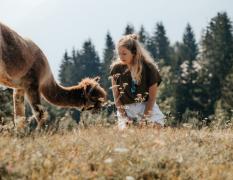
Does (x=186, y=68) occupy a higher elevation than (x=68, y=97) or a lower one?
higher

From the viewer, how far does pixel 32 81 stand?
37.5ft

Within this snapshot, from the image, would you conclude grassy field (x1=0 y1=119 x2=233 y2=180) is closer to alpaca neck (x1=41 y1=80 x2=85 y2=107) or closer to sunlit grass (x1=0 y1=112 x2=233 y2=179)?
sunlit grass (x1=0 y1=112 x2=233 y2=179)

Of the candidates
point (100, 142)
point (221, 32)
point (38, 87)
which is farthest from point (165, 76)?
point (100, 142)

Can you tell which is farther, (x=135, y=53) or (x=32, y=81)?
(x=32, y=81)

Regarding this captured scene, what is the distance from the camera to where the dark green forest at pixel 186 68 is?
7556 cm

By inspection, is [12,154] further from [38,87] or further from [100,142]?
[38,87]

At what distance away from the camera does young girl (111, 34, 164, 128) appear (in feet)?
29.8

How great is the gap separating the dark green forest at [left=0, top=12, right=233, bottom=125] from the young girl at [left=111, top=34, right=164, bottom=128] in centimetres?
3732

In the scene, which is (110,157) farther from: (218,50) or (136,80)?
(218,50)

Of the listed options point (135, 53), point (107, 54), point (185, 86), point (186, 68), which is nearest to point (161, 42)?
point (107, 54)

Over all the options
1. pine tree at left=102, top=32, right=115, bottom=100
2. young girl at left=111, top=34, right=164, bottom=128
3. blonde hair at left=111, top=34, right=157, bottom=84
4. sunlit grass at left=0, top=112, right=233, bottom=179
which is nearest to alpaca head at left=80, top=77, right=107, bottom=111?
young girl at left=111, top=34, right=164, bottom=128

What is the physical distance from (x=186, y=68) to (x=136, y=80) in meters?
86.1

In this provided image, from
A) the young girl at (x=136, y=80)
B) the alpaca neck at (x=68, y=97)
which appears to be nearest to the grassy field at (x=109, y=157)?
the young girl at (x=136, y=80)

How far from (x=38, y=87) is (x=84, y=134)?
16.6ft
